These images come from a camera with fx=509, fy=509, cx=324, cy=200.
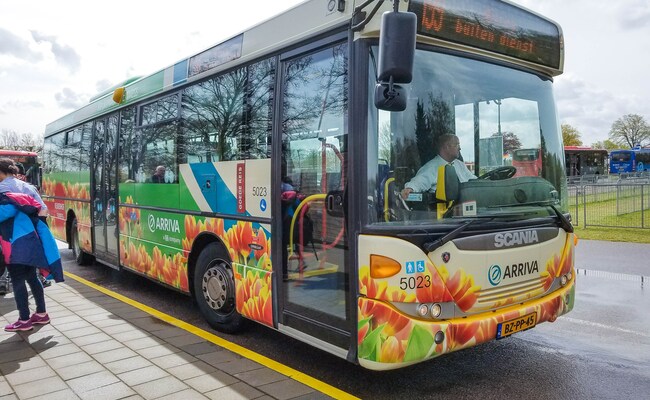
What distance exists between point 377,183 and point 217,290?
266 cm

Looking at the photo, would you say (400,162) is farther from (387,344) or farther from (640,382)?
(640,382)

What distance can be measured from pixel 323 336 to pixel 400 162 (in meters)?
1.49

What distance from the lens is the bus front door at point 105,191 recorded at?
8.02m

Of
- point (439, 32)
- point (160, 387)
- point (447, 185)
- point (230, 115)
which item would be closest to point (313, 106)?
point (439, 32)

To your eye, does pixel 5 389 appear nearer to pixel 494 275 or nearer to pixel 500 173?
pixel 494 275

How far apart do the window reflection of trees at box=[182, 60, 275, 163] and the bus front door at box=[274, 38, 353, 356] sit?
34cm

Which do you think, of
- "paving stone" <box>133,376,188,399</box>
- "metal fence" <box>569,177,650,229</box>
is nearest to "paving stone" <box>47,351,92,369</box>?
"paving stone" <box>133,376,188,399</box>

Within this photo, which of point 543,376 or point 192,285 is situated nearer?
point 543,376

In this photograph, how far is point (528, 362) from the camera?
15.5 feet

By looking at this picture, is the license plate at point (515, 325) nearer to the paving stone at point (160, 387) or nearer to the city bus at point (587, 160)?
the paving stone at point (160, 387)

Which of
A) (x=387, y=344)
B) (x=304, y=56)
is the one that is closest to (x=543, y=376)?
Result: (x=387, y=344)

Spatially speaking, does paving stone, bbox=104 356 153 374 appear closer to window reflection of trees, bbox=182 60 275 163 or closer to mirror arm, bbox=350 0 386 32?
window reflection of trees, bbox=182 60 275 163

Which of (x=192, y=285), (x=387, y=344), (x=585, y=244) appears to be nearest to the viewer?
(x=387, y=344)

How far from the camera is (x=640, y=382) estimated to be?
425 cm
